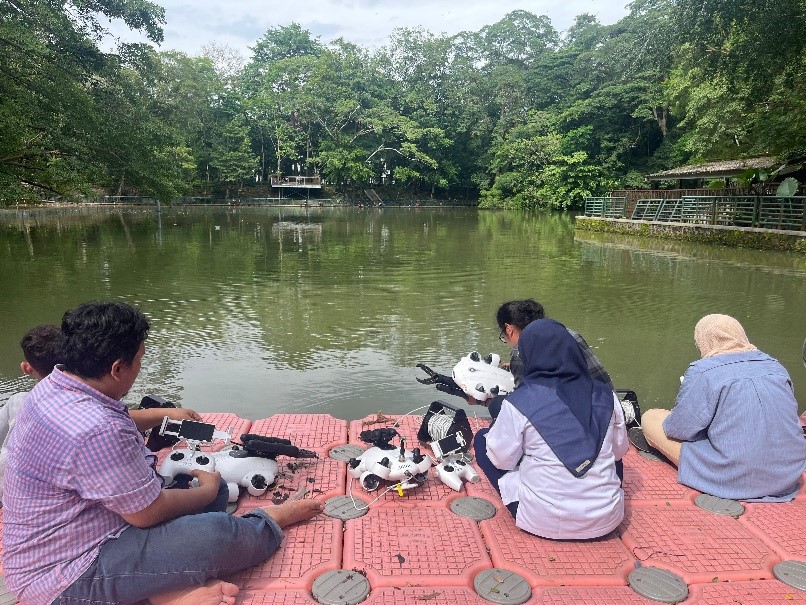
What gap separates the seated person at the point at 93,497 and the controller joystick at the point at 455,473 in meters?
1.23

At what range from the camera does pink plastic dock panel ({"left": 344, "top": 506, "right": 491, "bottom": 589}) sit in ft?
7.39

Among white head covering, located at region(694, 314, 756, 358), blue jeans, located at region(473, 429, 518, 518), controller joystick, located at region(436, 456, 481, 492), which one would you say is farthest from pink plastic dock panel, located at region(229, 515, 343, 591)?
white head covering, located at region(694, 314, 756, 358)

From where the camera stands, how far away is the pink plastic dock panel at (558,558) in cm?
225

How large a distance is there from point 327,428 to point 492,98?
46904 millimetres

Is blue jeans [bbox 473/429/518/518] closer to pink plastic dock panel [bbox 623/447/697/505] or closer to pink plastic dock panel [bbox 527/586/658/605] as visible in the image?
pink plastic dock panel [bbox 527/586/658/605]

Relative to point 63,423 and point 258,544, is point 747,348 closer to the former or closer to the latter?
point 258,544

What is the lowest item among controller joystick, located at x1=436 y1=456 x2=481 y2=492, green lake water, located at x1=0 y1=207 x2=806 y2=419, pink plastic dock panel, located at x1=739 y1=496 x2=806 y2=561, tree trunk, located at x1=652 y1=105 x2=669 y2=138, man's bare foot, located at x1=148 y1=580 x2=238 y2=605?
green lake water, located at x1=0 y1=207 x2=806 y2=419

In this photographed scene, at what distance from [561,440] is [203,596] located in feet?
4.61

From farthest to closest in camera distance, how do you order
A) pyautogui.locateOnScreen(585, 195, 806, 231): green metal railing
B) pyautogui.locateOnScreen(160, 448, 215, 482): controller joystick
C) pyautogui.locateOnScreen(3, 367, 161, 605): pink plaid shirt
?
1. pyautogui.locateOnScreen(585, 195, 806, 231): green metal railing
2. pyautogui.locateOnScreen(160, 448, 215, 482): controller joystick
3. pyautogui.locateOnScreen(3, 367, 161, 605): pink plaid shirt

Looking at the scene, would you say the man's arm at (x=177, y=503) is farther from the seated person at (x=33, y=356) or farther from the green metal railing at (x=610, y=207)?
the green metal railing at (x=610, y=207)

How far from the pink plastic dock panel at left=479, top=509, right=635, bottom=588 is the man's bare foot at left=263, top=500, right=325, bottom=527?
744 millimetres

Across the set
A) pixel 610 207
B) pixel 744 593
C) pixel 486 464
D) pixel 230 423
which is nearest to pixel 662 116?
pixel 610 207

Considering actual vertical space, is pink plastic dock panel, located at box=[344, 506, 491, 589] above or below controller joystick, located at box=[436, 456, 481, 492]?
below

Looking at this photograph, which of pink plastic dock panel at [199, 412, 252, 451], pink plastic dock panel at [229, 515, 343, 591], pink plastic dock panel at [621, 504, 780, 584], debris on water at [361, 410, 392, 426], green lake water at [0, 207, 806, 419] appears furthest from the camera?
green lake water at [0, 207, 806, 419]
